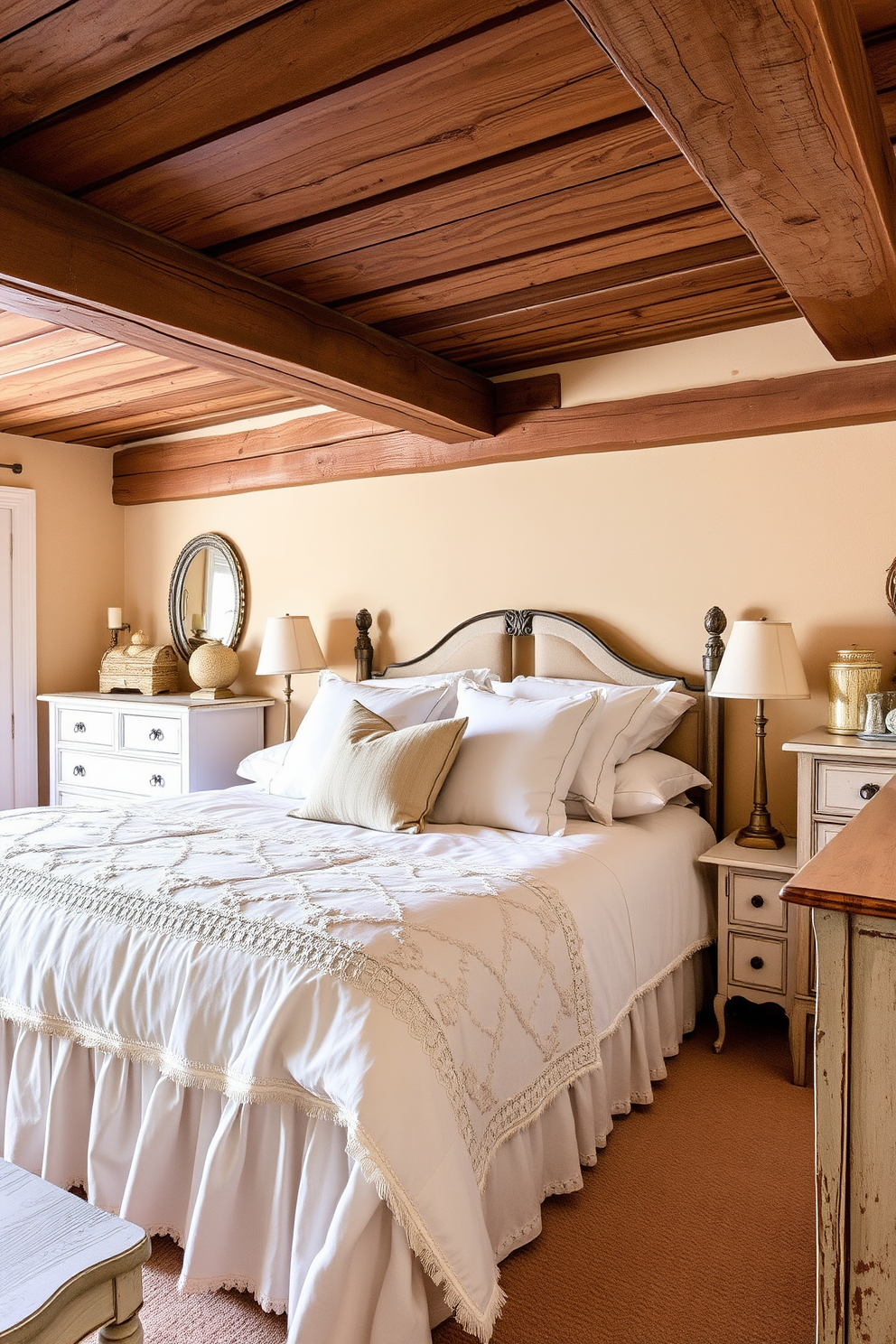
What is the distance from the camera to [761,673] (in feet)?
9.46

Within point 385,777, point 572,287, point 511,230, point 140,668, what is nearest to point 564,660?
point 385,777

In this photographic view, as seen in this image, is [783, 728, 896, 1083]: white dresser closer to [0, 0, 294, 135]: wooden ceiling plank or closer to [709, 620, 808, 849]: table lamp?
[709, 620, 808, 849]: table lamp

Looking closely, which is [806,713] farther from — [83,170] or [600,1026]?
[83,170]

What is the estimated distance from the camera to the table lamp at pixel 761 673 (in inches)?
113

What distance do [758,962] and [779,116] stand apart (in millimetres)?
2318

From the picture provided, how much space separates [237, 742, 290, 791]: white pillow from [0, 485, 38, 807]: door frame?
164 cm

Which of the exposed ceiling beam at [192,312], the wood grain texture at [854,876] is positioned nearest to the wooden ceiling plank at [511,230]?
the exposed ceiling beam at [192,312]

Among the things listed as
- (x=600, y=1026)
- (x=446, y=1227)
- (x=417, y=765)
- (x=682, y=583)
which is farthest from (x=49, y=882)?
(x=682, y=583)

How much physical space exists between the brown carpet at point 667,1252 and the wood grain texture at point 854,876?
99cm

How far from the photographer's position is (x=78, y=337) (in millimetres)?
3240

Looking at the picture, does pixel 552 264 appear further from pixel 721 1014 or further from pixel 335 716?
pixel 721 1014

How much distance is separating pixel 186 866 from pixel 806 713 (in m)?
2.13

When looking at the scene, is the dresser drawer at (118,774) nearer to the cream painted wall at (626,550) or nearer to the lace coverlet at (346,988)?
the cream painted wall at (626,550)

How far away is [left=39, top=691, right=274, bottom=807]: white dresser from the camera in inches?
169
